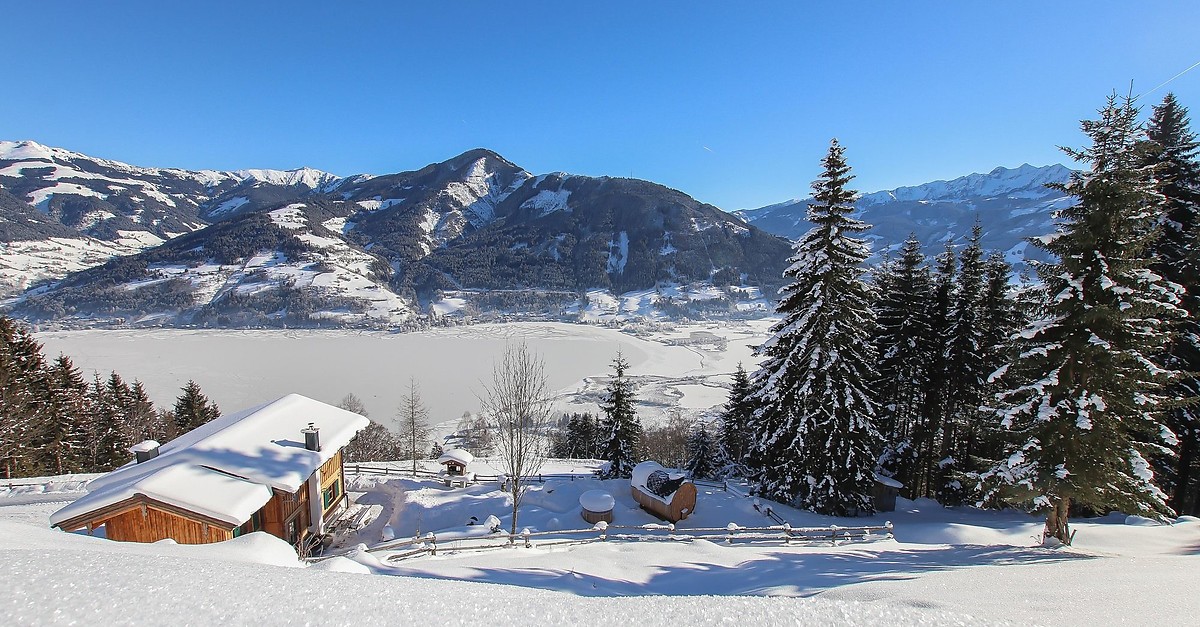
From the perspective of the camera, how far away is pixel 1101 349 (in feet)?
32.7

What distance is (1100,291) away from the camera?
10180 mm

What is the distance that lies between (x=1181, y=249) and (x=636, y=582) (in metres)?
18.4

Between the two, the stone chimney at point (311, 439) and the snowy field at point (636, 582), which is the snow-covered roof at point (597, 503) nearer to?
the snowy field at point (636, 582)

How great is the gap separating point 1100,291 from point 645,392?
62.2 metres

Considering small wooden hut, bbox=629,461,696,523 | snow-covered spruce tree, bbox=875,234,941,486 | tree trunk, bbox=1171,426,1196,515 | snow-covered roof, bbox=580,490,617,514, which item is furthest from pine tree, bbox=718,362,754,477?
tree trunk, bbox=1171,426,1196,515

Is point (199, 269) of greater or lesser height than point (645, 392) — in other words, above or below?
above

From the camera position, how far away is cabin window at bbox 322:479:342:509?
16609 millimetres

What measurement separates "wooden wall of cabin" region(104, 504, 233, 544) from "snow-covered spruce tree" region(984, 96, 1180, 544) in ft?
61.7

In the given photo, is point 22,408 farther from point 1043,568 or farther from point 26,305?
point 26,305

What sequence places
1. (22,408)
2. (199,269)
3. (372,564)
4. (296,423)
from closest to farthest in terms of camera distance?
1. (372,564)
2. (296,423)
3. (22,408)
4. (199,269)

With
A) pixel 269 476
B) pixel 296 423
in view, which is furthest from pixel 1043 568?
pixel 296 423

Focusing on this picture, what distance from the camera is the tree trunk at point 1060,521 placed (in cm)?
1064

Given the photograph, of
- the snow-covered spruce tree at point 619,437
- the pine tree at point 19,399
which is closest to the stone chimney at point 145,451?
the pine tree at point 19,399

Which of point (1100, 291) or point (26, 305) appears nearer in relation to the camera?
point (1100, 291)
